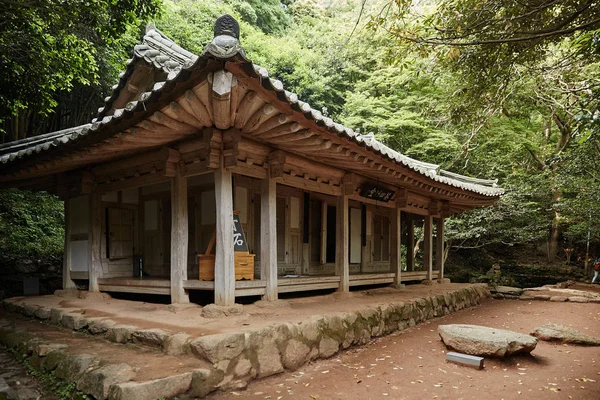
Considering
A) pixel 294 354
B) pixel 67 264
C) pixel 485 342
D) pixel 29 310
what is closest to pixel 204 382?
pixel 294 354

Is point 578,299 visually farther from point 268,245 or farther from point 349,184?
point 268,245

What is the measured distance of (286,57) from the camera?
23359 mm

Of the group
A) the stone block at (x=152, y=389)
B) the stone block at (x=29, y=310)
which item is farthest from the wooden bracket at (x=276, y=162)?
the stone block at (x=29, y=310)

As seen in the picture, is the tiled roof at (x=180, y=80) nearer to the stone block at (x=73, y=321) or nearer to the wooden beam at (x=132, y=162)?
the wooden beam at (x=132, y=162)

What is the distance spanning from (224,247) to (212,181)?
99.1 inches

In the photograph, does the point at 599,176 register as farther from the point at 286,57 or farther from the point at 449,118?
the point at 286,57

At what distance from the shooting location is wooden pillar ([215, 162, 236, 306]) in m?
5.95

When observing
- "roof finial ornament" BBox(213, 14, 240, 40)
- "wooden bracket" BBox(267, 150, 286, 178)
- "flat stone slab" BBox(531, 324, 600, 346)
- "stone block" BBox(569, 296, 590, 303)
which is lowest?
"stone block" BBox(569, 296, 590, 303)

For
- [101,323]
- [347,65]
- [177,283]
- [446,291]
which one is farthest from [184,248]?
[347,65]

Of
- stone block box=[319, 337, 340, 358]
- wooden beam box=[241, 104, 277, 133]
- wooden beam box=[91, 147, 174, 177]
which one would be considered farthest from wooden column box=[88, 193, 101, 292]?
stone block box=[319, 337, 340, 358]

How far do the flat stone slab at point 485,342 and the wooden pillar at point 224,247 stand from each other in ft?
12.2

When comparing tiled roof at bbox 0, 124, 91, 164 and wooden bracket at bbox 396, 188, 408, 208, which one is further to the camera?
wooden bracket at bbox 396, 188, 408, 208

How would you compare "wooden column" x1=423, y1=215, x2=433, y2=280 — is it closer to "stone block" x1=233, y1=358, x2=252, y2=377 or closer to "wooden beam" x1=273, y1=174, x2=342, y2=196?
"wooden beam" x1=273, y1=174, x2=342, y2=196

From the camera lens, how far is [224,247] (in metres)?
5.98
